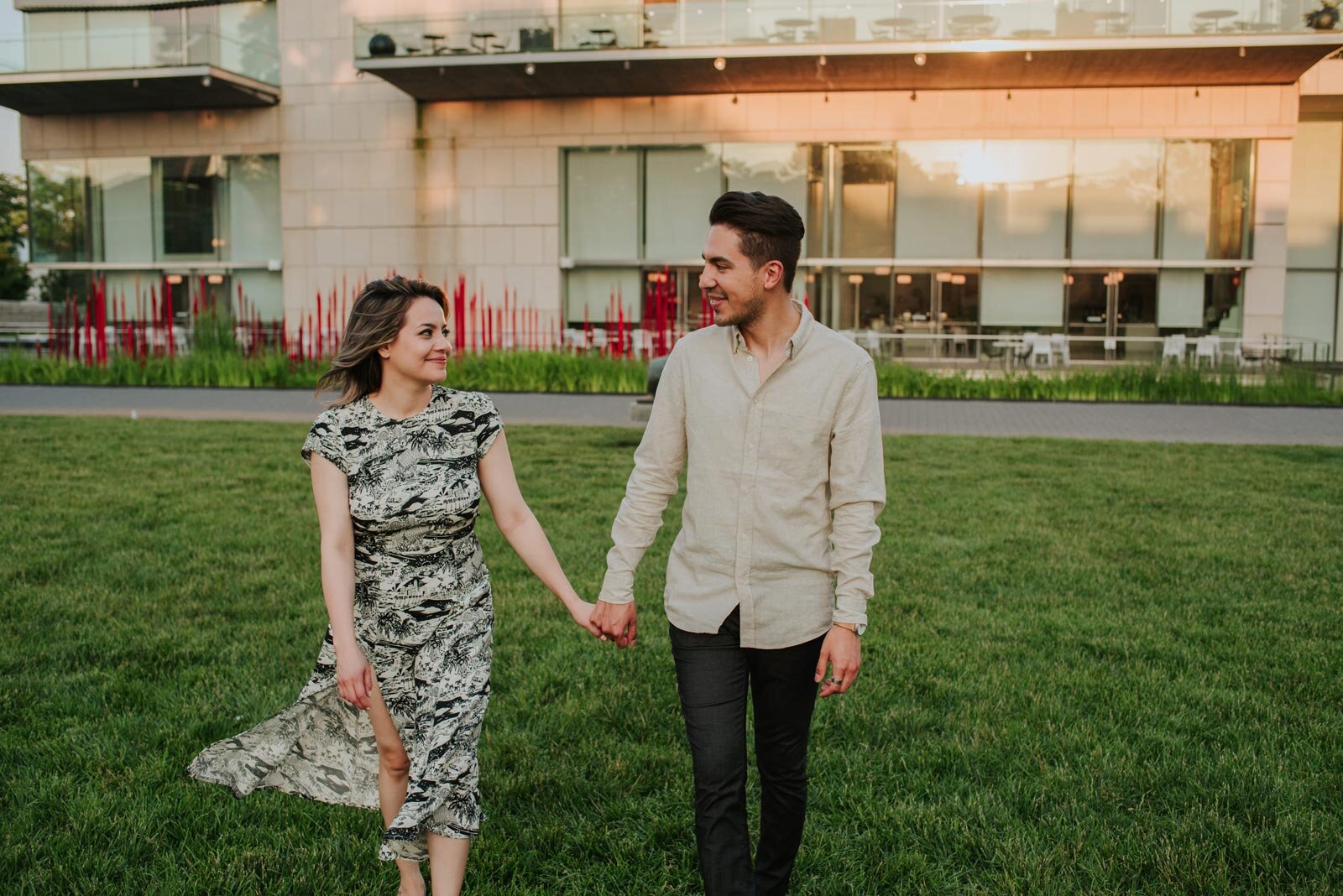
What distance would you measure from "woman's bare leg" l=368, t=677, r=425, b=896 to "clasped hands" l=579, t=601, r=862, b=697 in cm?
64

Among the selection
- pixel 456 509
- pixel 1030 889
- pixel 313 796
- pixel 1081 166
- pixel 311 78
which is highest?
pixel 311 78

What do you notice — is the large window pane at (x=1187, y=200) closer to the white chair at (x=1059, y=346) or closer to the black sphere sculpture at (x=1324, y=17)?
the white chair at (x=1059, y=346)

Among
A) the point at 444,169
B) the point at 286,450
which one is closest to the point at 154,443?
the point at 286,450

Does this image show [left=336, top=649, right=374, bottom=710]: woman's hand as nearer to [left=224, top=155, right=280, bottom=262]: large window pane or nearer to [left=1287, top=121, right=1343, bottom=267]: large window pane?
[left=224, top=155, right=280, bottom=262]: large window pane

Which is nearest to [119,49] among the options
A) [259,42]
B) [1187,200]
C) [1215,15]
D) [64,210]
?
[259,42]

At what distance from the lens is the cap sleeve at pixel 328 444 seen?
3.27 m

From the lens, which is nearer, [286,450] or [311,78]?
[286,450]

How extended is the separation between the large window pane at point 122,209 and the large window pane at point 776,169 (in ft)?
51.0

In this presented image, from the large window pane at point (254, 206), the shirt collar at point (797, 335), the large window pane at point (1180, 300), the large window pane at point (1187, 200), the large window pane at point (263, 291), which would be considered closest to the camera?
the shirt collar at point (797, 335)

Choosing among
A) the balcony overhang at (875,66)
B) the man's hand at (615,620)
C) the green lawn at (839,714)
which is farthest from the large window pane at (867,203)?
the man's hand at (615,620)

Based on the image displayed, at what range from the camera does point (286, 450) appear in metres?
12.7

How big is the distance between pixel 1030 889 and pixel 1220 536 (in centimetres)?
585

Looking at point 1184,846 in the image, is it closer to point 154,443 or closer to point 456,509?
point 456,509

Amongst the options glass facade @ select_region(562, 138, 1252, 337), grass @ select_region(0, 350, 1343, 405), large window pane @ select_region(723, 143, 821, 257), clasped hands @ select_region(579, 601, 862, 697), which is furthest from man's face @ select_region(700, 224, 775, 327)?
large window pane @ select_region(723, 143, 821, 257)
